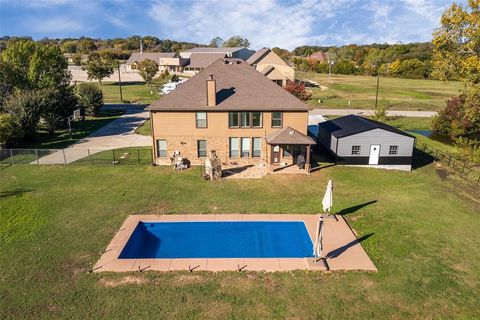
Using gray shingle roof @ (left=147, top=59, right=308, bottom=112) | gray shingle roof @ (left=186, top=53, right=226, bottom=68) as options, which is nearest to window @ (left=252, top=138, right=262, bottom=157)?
gray shingle roof @ (left=147, top=59, right=308, bottom=112)

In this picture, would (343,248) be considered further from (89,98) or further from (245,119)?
(89,98)

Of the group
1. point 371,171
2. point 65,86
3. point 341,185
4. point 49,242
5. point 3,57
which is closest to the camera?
point 49,242

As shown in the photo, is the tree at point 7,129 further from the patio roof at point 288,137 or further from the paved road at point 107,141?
the patio roof at point 288,137

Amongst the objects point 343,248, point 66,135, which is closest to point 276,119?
point 343,248

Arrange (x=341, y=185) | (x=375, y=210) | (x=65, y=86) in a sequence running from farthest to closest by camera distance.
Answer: (x=65, y=86) < (x=341, y=185) < (x=375, y=210)

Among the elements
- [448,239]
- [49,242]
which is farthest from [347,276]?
[49,242]

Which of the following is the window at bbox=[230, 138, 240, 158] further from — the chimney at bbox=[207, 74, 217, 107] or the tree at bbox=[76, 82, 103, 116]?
the tree at bbox=[76, 82, 103, 116]

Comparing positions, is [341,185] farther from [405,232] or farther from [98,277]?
[98,277]

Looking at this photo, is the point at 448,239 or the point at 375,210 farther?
the point at 375,210
